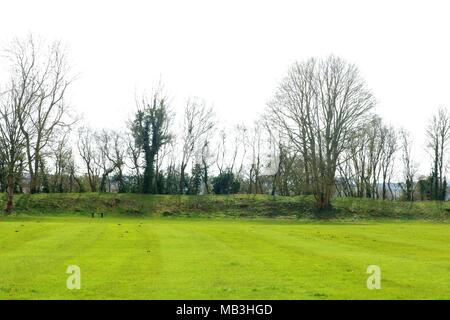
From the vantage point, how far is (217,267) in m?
16.8

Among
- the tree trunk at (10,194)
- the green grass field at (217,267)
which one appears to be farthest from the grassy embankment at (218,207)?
the green grass field at (217,267)

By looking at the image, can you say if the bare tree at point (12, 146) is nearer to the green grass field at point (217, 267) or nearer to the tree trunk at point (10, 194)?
the tree trunk at point (10, 194)

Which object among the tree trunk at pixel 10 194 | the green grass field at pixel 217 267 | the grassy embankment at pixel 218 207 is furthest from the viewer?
the grassy embankment at pixel 218 207

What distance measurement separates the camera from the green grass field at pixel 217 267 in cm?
1255

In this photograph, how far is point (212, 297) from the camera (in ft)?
38.8

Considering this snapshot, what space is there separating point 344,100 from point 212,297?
59231 mm

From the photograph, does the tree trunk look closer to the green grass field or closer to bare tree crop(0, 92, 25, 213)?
bare tree crop(0, 92, 25, 213)

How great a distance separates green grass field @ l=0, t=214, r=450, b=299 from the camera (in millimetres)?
12547

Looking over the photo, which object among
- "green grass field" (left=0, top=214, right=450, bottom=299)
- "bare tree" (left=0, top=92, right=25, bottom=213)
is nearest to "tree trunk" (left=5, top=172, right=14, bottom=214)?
"bare tree" (left=0, top=92, right=25, bottom=213)

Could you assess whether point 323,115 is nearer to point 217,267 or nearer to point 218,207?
point 218,207

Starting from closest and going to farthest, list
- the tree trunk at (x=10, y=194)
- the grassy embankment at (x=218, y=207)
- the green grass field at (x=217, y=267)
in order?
the green grass field at (x=217, y=267) → the tree trunk at (x=10, y=194) → the grassy embankment at (x=218, y=207)

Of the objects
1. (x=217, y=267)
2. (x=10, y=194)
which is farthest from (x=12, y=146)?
(x=217, y=267)

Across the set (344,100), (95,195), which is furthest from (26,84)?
(344,100)

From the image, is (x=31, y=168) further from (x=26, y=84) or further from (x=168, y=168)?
(x=168, y=168)
